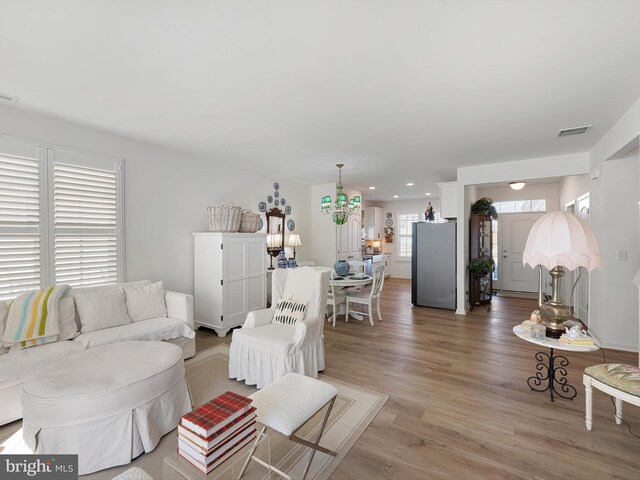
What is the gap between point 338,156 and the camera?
14.9ft

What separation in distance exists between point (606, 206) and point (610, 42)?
263cm

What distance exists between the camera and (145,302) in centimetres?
334

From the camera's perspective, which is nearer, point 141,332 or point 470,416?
point 470,416

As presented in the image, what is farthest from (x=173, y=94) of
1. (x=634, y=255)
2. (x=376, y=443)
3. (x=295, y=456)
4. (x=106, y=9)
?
(x=634, y=255)

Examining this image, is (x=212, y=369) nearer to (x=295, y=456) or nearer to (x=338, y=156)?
(x=295, y=456)

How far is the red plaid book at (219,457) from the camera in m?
1.27

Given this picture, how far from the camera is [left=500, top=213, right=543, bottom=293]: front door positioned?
6996 millimetres

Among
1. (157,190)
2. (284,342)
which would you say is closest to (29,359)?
(284,342)

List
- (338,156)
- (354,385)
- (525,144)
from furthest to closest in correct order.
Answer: (338,156)
(525,144)
(354,385)

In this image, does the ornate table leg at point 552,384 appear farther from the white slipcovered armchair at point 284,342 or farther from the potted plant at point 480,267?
the potted plant at point 480,267

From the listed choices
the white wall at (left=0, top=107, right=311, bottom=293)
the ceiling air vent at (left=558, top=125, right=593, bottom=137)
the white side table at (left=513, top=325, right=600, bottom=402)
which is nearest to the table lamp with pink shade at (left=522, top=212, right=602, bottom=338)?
the white side table at (left=513, top=325, right=600, bottom=402)

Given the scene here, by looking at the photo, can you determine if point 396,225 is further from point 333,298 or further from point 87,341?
point 87,341

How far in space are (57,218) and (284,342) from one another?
2.74 metres

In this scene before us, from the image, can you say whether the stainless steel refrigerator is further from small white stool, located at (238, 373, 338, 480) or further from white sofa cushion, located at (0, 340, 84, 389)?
white sofa cushion, located at (0, 340, 84, 389)
